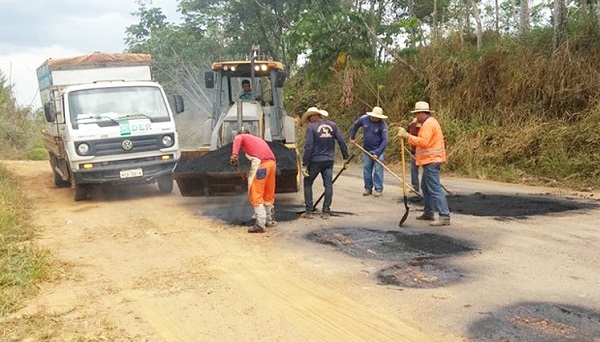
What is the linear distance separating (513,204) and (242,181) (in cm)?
437

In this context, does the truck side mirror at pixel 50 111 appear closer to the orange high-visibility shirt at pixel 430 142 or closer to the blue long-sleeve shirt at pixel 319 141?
the blue long-sleeve shirt at pixel 319 141

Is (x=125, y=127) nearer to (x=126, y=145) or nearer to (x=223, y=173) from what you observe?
(x=126, y=145)

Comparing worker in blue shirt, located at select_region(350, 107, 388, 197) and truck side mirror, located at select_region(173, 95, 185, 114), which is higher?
truck side mirror, located at select_region(173, 95, 185, 114)

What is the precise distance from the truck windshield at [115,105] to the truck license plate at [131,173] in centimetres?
92

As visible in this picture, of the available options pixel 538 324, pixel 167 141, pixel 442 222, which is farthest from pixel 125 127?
pixel 538 324

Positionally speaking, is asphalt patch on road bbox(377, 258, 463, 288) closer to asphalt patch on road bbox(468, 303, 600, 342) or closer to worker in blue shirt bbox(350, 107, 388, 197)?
asphalt patch on road bbox(468, 303, 600, 342)

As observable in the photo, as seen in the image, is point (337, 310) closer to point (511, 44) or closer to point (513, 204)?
point (513, 204)

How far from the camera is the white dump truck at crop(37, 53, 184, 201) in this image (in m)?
10.9

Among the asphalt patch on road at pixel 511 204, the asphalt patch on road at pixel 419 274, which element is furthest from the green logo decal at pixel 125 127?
the asphalt patch on road at pixel 419 274

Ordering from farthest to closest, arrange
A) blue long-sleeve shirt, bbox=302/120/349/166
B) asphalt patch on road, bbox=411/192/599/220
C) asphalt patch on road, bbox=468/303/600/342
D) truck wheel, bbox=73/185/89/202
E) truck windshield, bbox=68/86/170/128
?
truck wheel, bbox=73/185/89/202, truck windshield, bbox=68/86/170/128, blue long-sleeve shirt, bbox=302/120/349/166, asphalt patch on road, bbox=411/192/599/220, asphalt patch on road, bbox=468/303/600/342

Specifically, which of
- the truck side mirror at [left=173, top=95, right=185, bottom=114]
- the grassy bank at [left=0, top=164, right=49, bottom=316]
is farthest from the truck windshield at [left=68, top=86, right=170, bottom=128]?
the grassy bank at [left=0, top=164, right=49, bottom=316]

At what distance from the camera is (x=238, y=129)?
34.4 feet

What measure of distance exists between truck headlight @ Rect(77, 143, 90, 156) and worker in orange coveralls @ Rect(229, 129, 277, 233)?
155 inches

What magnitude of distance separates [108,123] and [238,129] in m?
2.56
